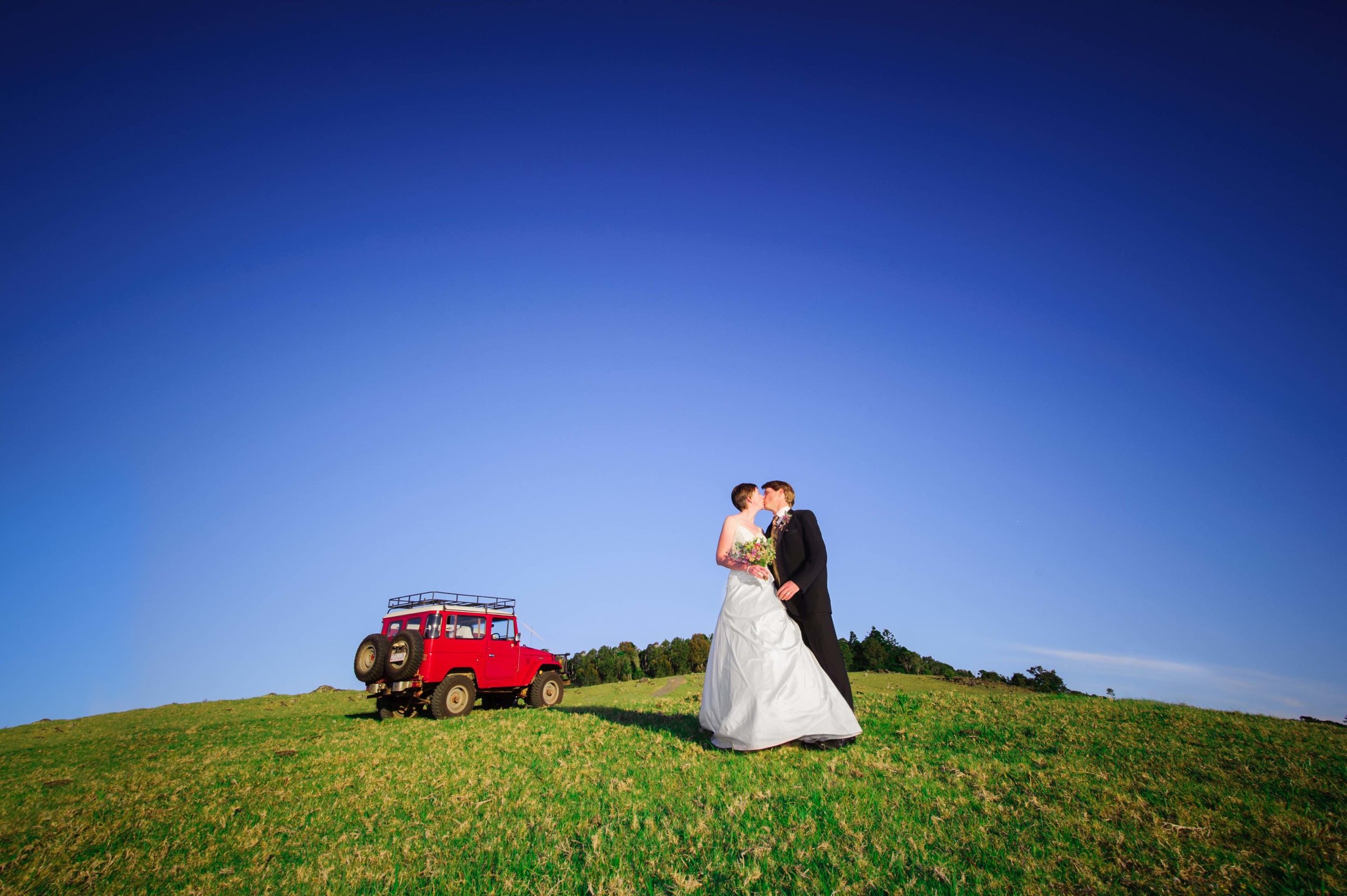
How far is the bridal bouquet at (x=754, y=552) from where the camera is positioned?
814 cm

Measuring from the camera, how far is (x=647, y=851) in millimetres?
4391

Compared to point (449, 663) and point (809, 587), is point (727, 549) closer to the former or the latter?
point (809, 587)

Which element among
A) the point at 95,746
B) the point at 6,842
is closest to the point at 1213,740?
the point at 6,842

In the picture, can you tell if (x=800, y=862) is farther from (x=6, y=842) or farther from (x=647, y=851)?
(x=6, y=842)

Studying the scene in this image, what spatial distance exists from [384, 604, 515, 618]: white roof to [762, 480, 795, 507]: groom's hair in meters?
11.9

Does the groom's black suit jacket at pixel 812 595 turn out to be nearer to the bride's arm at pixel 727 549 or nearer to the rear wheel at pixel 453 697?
the bride's arm at pixel 727 549

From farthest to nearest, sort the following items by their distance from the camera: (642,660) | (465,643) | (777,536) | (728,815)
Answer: (642,660), (465,643), (777,536), (728,815)

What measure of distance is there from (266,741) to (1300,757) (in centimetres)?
1679

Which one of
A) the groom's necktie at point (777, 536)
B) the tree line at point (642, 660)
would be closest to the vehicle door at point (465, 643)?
the groom's necktie at point (777, 536)

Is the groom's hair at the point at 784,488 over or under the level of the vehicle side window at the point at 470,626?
over

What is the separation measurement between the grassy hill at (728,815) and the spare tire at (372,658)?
18.2 feet

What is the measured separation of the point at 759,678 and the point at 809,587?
1.45 meters

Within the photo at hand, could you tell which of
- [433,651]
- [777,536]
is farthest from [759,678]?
[433,651]

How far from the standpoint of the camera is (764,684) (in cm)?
746
